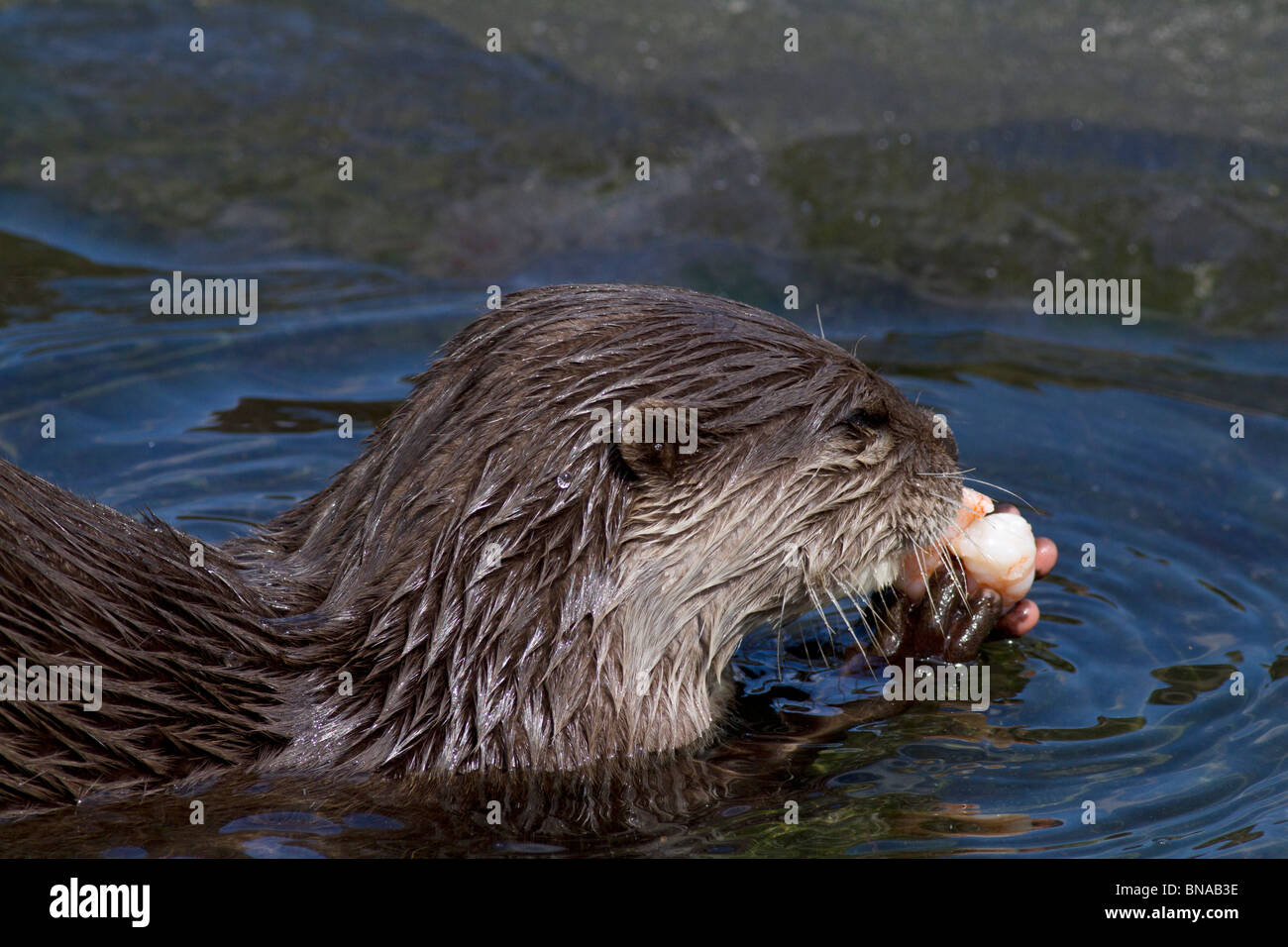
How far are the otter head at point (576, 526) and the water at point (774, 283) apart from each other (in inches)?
7.8

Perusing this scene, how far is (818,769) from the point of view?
13.0 ft

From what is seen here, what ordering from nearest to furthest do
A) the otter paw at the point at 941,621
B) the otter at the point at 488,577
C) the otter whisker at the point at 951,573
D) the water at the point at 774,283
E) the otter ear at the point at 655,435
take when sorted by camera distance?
1. the otter at the point at 488,577
2. the otter ear at the point at 655,435
3. the water at the point at 774,283
4. the otter whisker at the point at 951,573
5. the otter paw at the point at 941,621

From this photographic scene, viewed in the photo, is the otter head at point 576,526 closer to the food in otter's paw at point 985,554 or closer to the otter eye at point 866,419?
the otter eye at point 866,419

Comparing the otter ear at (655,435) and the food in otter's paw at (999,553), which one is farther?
the food in otter's paw at (999,553)

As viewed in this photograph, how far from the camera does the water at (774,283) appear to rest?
12.6 ft

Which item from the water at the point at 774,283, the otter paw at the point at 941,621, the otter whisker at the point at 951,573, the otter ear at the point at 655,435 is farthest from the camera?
the otter paw at the point at 941,621

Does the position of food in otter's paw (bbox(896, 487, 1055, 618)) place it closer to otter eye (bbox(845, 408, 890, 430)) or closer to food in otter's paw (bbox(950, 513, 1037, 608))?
food in otter's paw (bbox(950, 513, 1037, 608))

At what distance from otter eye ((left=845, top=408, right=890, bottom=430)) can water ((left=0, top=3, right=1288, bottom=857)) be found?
784 millimetres

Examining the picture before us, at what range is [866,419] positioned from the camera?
12.8ft

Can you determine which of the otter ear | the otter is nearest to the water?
the otter

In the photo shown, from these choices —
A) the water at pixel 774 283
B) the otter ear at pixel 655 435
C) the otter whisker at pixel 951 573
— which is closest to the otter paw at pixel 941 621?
the otter whisker at pixel 951 573

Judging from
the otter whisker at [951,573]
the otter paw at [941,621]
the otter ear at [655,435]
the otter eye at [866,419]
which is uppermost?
the otter eye at [866,419]

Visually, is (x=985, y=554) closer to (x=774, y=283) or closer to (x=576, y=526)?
(x=576, y=526)

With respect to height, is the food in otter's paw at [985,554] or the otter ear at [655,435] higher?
the otter ear at [655,435]
